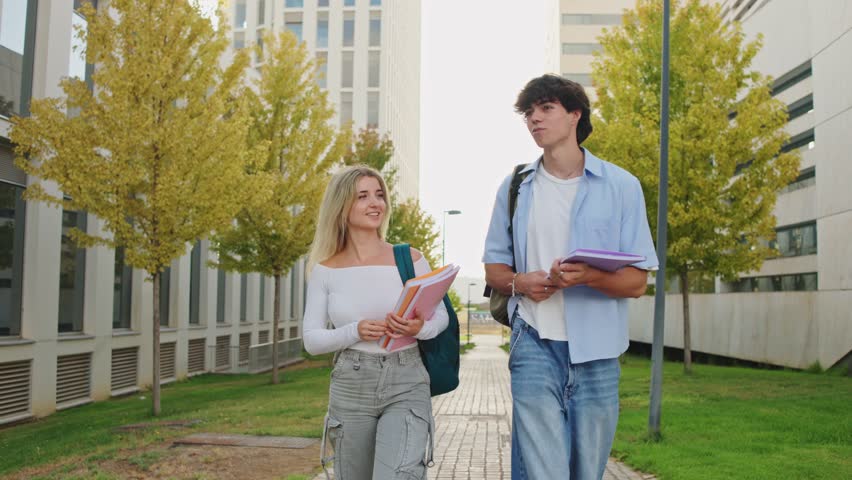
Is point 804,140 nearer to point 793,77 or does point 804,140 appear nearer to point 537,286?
point 793,77

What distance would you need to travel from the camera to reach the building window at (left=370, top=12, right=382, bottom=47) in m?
59.8

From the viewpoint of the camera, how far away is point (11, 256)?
45.2 feet

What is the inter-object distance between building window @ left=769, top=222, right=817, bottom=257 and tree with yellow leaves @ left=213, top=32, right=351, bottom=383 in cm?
1428

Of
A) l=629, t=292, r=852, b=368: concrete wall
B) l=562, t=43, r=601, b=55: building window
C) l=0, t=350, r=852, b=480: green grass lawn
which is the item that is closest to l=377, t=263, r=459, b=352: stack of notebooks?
l=0, t=350, r=852, b=480: green grass lawn

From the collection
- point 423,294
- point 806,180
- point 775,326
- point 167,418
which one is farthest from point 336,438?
point 806,180

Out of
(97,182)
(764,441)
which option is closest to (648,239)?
(764,441)

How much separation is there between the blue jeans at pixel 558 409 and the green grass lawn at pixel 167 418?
6.27 m

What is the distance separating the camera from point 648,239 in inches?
132

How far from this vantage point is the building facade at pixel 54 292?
13688 mm

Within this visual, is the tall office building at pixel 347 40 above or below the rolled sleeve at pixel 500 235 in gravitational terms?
above

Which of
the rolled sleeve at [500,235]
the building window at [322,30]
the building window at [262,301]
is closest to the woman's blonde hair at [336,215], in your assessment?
the rolled sleeve at [500,235]

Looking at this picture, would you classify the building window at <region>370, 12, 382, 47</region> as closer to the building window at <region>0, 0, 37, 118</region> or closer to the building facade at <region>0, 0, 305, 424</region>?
the building facade at <region>0, 0, 305, 424</region>

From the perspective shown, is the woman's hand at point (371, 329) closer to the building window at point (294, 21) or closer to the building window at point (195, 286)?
the building window at point (195, 286)

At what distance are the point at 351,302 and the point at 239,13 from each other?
64.8 meters
